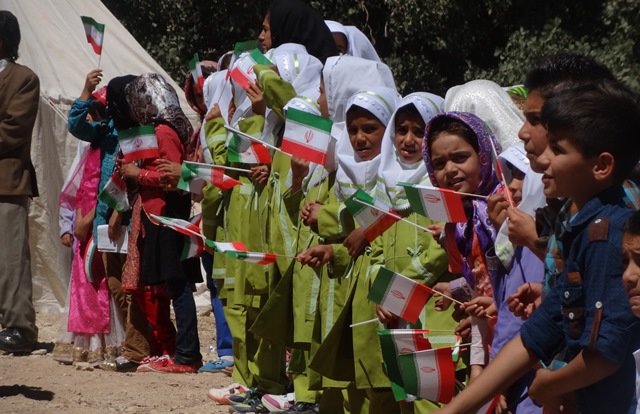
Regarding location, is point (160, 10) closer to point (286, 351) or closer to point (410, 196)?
point (286, 351)

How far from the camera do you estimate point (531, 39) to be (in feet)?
53.5

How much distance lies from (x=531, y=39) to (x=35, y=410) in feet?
34.4

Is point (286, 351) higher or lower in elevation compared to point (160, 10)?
lower

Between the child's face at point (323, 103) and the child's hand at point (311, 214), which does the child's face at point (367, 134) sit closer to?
the child's hand at point (311, 214)

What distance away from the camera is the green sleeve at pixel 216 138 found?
763 cm

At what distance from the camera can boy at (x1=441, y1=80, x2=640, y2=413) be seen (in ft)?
9.94

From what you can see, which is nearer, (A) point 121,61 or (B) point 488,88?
(B) point 488,88

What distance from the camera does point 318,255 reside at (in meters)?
5.80

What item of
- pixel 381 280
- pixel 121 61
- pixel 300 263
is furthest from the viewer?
pixel 121 61

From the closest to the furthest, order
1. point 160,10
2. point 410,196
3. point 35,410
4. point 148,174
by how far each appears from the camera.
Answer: point 410,196
point 35,410
point 148,174
point 160,10

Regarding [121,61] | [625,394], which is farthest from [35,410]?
Result: [121,61]

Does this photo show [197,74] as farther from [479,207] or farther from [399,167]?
[479,207]

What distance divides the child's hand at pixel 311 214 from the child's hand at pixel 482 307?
1695 mm

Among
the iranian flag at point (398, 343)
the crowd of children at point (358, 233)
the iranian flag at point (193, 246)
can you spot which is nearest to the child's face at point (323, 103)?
the crowd of children at point (358, 233)
